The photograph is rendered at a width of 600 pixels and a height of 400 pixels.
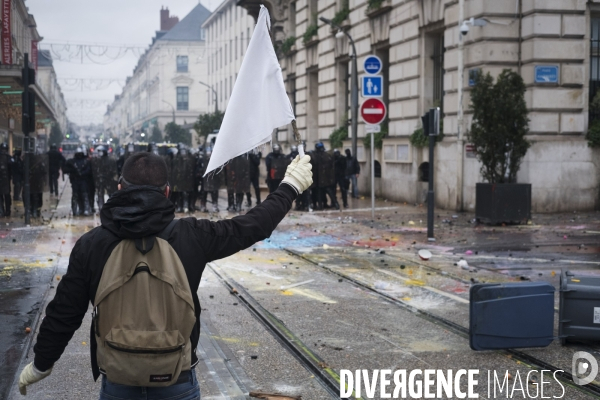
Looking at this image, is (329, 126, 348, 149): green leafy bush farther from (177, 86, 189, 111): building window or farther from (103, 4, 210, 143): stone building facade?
(177, 86, 189, 111): building window

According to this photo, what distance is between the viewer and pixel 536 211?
2044cm

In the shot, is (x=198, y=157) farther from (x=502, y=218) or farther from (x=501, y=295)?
(x=501, y=295)

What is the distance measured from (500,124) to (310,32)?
60.6 feet

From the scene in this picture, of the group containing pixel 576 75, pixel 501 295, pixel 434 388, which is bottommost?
pixel 434 388

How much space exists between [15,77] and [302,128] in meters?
16.7

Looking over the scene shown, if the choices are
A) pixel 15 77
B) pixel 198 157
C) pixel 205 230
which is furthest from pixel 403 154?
pixel 205 230

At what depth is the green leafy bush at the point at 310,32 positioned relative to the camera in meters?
34.8

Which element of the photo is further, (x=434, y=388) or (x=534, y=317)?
(x=534, y=317)

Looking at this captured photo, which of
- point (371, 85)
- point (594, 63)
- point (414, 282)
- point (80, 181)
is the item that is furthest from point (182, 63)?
point (414, 282)

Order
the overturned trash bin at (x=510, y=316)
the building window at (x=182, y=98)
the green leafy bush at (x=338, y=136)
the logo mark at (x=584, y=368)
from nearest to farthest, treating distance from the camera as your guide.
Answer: the logo mark at (x=584, y=368), the overturned trash bin at (x=510, y=316), the green leafy bush at (x=338, y=136), the building window at (x=182, y=98)

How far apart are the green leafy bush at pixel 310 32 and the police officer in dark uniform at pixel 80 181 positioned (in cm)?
1561

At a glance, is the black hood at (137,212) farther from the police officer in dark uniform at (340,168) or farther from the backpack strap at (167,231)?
the police officer in dark uniform at (340,168)

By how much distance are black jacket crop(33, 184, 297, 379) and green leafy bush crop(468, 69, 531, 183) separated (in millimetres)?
15161

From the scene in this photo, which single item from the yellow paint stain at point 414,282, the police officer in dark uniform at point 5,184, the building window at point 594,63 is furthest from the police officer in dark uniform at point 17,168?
the building window at point 594,63
